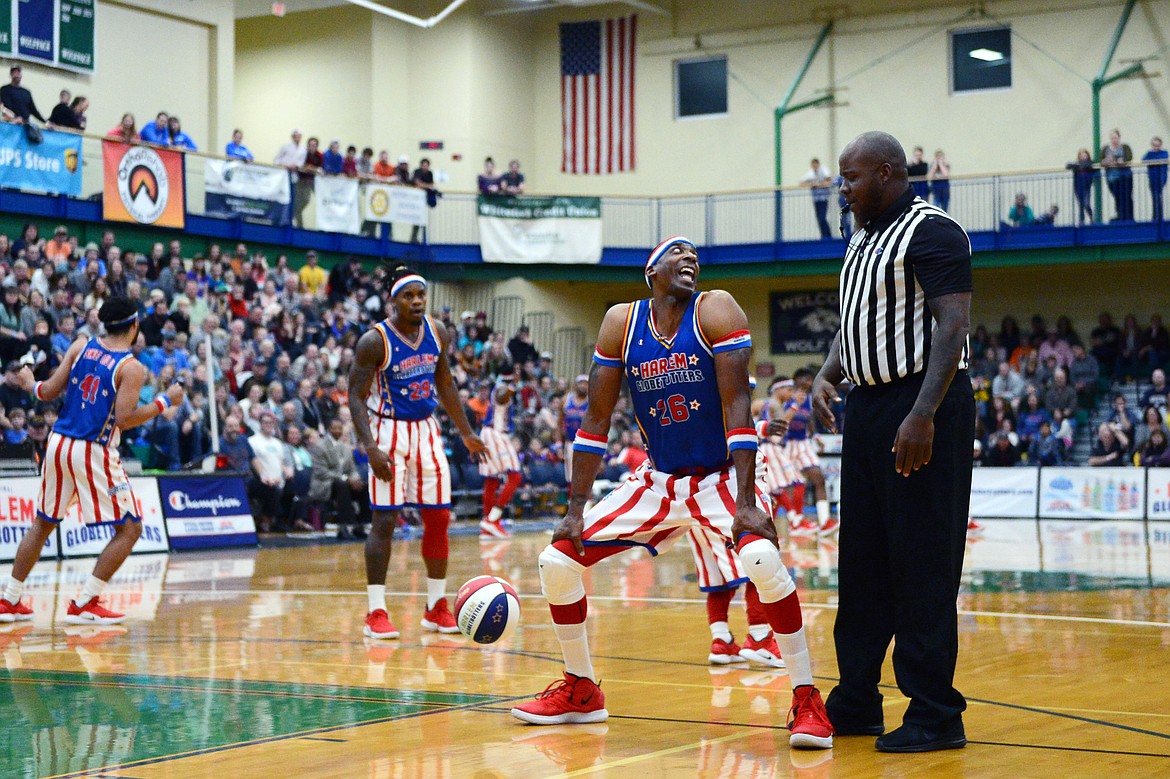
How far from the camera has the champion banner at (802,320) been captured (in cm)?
3512

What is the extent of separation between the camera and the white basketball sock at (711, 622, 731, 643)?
862 centimetres

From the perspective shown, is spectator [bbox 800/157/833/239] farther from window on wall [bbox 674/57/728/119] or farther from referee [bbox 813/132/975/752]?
referee [bbox 813/132/975/752]

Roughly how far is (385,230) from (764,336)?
10420 millimetres

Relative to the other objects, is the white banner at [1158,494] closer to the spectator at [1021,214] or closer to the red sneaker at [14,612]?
the spectator at [1021,214]

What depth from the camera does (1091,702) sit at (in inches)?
275

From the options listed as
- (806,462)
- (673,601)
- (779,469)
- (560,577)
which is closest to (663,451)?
(560,577)

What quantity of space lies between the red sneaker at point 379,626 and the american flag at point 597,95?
2842 cm

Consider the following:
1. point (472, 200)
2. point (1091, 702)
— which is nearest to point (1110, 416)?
point (472, 200)

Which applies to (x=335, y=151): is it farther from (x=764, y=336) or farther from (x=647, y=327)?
(x=647, y=327)

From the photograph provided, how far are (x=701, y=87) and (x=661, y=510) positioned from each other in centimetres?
3099

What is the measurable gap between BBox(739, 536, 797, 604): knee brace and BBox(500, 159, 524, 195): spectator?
2758 centimetres

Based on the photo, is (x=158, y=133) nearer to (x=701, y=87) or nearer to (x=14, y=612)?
(x=701, y=87)

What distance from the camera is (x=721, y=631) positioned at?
8.66 meters

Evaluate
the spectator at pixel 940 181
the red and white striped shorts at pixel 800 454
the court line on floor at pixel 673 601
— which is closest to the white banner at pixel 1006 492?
the red and white striped shorts at pixel 800 454
